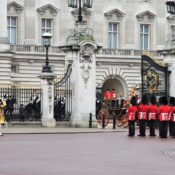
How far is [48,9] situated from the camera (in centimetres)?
6725

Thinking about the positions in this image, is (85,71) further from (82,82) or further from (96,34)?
(96,34)

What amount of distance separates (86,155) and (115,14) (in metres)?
50.3

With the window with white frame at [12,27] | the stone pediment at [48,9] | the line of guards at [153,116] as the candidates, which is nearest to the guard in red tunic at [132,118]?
the line of guards at [153,116]

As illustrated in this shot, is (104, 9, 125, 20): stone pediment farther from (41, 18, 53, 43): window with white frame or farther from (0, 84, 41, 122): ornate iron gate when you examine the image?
(0, 84, 41, 122): ornate iron gate

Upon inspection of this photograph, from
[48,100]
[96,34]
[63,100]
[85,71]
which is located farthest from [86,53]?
[96,34]

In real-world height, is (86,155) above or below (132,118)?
below

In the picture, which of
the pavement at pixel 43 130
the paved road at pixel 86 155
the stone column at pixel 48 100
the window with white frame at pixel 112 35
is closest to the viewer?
the paved road at pixel 86 155

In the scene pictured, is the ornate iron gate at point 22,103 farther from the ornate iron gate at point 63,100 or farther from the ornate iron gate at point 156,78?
the ornate iron gate at point 156,78

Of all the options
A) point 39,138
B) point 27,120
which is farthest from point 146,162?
point 27,120

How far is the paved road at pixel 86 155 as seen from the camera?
56.0ft

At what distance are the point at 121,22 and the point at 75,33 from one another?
33982 mm

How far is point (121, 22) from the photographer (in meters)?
70.8

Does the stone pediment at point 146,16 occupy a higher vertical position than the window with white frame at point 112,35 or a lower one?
higher

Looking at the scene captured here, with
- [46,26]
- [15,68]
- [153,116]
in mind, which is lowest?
[153,116]
